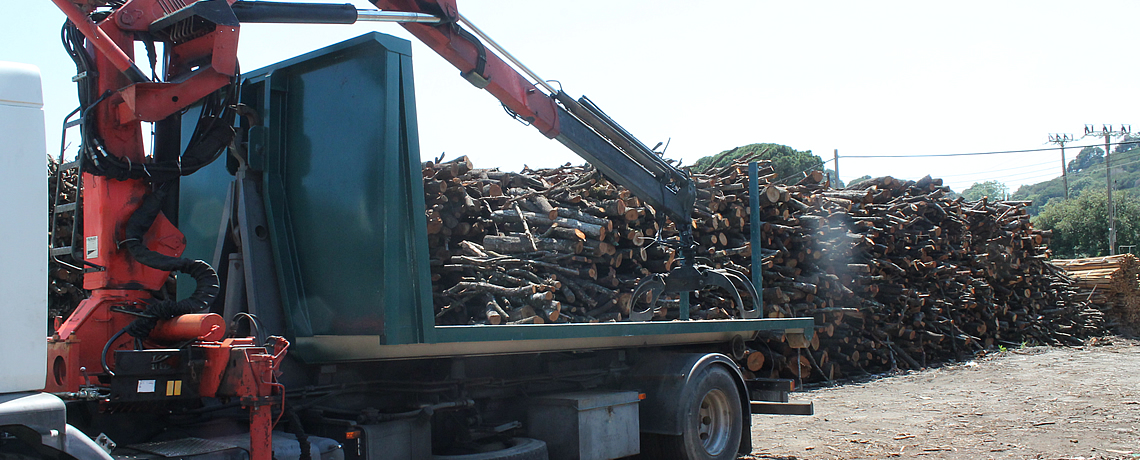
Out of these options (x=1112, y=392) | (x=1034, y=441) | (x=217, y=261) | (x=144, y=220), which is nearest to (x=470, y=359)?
(x=217, y=261)

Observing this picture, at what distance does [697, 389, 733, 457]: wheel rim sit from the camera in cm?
672

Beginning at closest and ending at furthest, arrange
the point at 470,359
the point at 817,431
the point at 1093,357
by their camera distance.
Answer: the point at 470,359
the point at 817,431
the point at 1093,357

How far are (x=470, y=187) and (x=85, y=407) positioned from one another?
664 cm

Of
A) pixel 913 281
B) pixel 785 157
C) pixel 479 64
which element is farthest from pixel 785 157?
pixel 479 64

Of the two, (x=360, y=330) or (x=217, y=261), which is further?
(x=217, y=261)

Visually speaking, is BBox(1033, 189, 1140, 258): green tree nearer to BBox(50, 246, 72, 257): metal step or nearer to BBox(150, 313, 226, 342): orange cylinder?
BBox(150, 313, 226, 342): orange cylinder

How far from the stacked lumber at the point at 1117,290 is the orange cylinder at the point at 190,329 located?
21.8 m

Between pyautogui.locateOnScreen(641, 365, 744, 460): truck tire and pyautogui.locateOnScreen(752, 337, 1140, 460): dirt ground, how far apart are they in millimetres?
949

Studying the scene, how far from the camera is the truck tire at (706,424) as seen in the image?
6277mm

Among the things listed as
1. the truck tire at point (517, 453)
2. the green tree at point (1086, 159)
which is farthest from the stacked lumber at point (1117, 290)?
the green tree at point (1086, 159)

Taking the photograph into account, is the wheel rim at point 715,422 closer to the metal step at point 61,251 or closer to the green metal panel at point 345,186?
the green metal panel at point 345,186

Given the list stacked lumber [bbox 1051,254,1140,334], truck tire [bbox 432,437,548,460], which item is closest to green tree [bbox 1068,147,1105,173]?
stacked lumber [bbox 1051,254,1140,334]

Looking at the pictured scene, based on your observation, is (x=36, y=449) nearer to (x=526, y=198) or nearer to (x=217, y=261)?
(x=217, y=261)

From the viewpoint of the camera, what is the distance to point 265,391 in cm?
387
